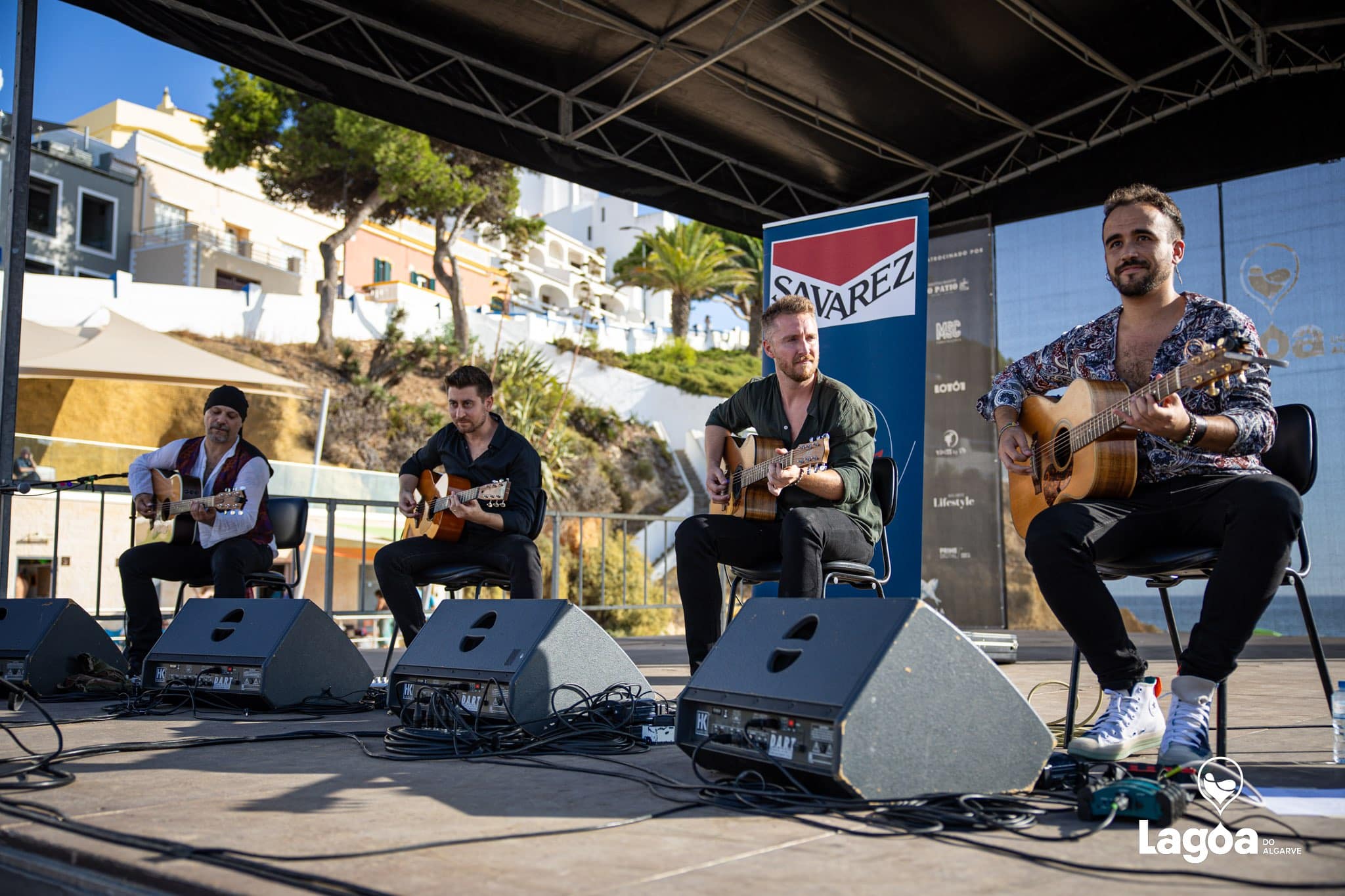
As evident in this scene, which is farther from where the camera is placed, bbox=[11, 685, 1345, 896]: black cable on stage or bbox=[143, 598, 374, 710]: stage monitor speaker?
bbox=[143, 598, 374, 710]: stage monitor speaker

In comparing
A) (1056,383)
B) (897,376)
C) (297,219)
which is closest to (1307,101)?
(897,376)

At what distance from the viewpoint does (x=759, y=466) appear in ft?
12.0

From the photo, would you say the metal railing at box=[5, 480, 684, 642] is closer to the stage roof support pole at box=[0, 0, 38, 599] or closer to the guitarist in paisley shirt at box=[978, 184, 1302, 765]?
the stage roof support pole at box=[0, 0, 38, 599]

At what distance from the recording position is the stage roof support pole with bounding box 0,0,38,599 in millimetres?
4809

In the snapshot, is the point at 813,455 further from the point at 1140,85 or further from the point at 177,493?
the point at 1140,85

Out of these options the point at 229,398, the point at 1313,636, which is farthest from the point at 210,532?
the point at 1313,636

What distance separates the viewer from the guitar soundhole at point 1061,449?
2842mm

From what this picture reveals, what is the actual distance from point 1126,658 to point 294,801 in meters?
1.87

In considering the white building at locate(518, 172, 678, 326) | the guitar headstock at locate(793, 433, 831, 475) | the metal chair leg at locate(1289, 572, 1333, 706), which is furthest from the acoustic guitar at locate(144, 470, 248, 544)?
the white building at locate(518, 172, 678, 326)

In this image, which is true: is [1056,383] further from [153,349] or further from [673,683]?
[153,349]

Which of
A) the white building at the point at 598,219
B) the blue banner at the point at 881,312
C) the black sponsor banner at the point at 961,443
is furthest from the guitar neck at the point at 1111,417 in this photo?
the white building at the point at 598,219

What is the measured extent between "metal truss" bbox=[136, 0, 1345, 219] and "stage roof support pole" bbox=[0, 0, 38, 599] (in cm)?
73

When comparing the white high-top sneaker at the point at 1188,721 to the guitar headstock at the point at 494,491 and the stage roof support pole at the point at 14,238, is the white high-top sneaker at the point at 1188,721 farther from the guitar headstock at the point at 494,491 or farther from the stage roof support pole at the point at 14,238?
the stage roof support pole at the point at 14,238

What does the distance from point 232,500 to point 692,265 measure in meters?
28.6
